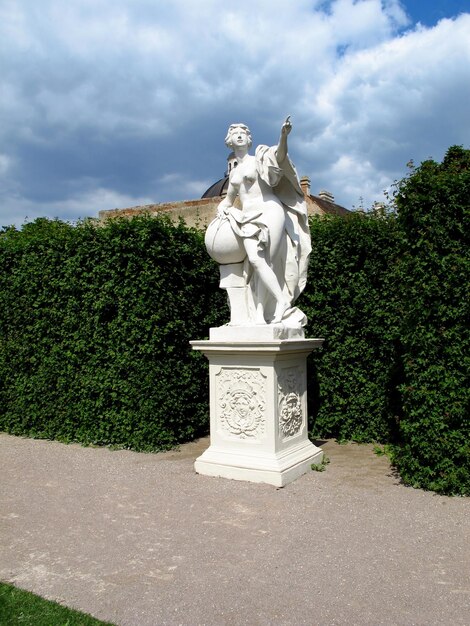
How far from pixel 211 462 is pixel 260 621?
8.39 feet

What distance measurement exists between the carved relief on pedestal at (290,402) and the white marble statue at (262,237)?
1.64ft

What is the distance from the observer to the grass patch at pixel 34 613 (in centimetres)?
255

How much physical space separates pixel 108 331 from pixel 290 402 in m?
2.73

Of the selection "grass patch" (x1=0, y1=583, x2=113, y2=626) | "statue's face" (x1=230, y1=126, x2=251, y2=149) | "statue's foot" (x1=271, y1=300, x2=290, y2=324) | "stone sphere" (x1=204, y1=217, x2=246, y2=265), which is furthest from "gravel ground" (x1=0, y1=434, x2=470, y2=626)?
"statue's face" (x1=230, y1=126, x2=251, y2=149)

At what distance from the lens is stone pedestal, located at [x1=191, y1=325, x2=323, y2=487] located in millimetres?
4852

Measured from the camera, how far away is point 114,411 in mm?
6629

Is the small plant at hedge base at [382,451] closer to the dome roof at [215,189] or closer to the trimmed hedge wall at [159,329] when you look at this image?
the trimmed hedge wall at [159,329]

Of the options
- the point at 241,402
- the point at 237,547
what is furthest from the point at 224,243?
the point at 237,547

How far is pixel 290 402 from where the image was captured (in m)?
5.18

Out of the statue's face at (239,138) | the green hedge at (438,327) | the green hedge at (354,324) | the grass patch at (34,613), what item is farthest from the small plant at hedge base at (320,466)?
the statue's face at (239,138)

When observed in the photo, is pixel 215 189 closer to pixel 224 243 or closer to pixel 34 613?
pixel 224 243

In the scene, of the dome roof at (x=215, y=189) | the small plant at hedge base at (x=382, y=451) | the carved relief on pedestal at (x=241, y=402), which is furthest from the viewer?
the dome roof at (x=215, y=189)

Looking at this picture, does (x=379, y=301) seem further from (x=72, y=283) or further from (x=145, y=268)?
(x=72, y=283)

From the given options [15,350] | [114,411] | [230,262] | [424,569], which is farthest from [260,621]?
[15,350]
